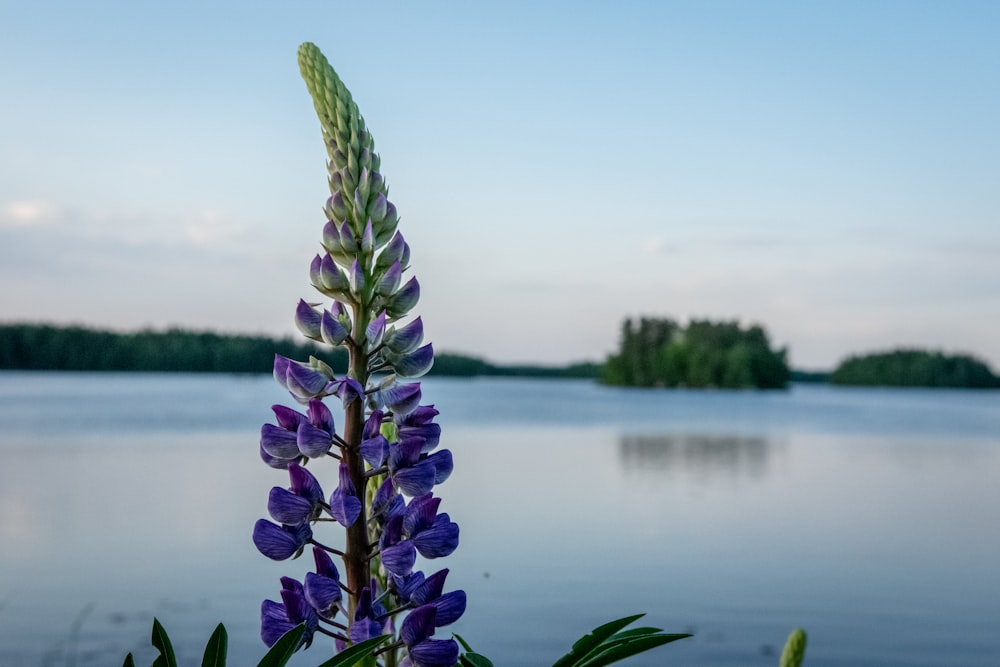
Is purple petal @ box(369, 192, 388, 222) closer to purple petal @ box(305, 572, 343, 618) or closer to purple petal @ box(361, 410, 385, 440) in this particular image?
purple petal @ box(361, 410, 385, 440)

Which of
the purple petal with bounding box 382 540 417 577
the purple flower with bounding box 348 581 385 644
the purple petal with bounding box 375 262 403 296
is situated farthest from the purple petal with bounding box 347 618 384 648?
the purple petal with bounding box 375 262 403 296

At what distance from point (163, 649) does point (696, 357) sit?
14642 centimetres

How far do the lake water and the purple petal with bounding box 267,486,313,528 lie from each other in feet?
26.5

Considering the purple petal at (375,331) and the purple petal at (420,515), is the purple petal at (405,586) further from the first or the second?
the purple petal at (375,331)

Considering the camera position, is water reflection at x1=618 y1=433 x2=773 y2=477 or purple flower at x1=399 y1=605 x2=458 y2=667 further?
water reflection at x1=618 y1=433 x2=773 y2=477

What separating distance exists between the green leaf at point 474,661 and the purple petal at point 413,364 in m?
0.47

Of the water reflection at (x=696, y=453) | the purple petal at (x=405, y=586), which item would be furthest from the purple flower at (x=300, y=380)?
the water reflection at (x=696, y=453)

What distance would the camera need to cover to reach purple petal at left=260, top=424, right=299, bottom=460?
166cm

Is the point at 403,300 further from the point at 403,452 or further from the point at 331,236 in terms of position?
the point at 403,452

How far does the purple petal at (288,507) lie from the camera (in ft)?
5.36

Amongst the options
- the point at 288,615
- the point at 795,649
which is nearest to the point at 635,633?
the point at 795,649

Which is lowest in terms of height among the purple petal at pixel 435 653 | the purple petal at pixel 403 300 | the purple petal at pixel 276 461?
the purple petal at pixel 435 653

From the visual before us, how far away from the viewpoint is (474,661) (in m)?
1.45

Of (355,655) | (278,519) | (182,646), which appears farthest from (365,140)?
(182,646)
